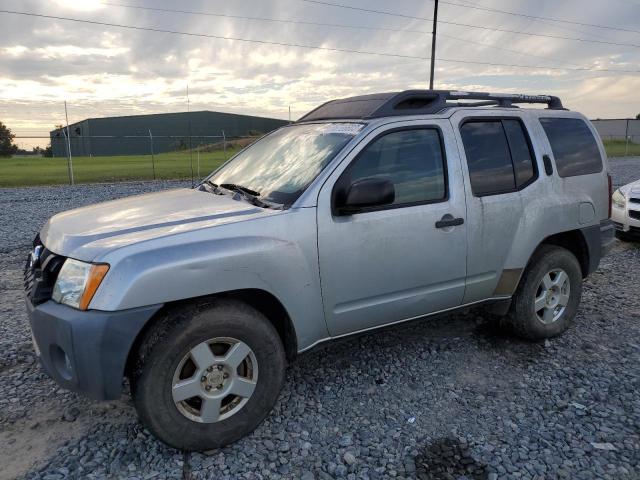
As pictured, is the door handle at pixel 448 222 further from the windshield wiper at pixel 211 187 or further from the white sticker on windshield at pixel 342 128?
the windshield wiper at pixel 211 187

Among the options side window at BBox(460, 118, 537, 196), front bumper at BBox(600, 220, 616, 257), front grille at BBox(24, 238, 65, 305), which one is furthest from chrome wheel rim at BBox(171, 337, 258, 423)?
front bumper at BBox(600, 220, 616, 257)

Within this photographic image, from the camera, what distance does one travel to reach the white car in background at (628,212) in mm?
7148

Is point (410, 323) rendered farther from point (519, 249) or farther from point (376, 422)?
point (519, 249)

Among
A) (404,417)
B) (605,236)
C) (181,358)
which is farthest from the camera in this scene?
(605,236)

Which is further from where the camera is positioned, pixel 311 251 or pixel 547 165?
pixel 547 165

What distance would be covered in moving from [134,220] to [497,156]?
2576 mm

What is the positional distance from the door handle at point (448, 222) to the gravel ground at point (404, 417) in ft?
3.62

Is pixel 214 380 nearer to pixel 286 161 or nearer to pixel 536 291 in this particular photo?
pixel 286 161

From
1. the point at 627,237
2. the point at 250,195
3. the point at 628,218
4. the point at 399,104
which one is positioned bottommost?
the point at 627,237

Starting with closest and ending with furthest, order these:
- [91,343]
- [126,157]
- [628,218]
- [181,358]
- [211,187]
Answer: [91,343] < [181,358] < [211,187] < [628,218] < [126,157]

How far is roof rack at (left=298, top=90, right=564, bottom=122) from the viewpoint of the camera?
11.3 ft

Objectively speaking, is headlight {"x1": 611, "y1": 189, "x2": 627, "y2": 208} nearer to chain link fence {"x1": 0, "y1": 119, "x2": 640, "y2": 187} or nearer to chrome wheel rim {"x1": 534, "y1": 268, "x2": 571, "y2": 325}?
chrome wheel rim {"x1": 534, "y1": 268, "x2": 571, "y2": 325}

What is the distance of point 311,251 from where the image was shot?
289 cm

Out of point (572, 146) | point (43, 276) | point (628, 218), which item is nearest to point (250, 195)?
point (43, 276)
